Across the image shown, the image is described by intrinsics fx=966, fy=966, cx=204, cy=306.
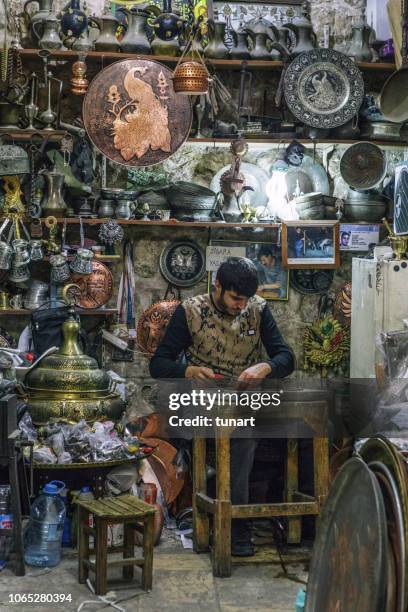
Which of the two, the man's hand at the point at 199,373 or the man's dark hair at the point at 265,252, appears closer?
the man's hand at the point at 199,373

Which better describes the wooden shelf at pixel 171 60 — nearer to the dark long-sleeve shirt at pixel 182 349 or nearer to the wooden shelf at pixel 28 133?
the wooden shelf at pixel 28 133

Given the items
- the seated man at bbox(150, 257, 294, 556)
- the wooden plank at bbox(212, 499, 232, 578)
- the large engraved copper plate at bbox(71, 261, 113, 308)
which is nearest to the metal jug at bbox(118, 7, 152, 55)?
the large engraved copper plate at bbox(71, 261, 113, 308)

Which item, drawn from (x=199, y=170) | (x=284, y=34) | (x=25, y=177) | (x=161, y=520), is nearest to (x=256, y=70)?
(x=284, y=34)

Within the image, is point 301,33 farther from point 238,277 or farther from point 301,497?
point 301,497

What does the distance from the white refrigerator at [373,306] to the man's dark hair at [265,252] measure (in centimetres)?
71

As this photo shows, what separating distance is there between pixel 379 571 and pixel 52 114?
511 centimetres

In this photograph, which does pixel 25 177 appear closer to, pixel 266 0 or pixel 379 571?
pixel 266 0

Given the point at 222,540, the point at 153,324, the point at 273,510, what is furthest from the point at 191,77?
the point at 222,540

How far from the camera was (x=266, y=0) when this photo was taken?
277 inches

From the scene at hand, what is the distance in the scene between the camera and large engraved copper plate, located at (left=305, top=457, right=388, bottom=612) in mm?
2068

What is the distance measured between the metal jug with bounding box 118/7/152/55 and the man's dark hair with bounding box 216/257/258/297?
6.87 ft

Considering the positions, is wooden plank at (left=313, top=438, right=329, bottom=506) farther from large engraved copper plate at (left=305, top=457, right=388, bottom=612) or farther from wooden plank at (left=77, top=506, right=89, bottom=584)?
large engraved copper plate at (left=305, top=457, right=388, bottom=612)

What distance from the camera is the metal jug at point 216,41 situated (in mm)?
6703

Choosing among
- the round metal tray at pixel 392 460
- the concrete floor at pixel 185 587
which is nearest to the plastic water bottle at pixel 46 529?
the concrete floor at pixel 185 587
